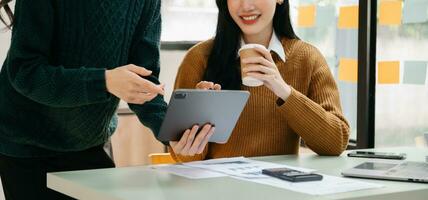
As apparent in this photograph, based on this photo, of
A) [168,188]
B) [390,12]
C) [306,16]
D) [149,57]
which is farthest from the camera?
[306,16]

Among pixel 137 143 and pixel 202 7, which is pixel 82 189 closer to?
pixel 137 143

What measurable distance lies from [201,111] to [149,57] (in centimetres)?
24

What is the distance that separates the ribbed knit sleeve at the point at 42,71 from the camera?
58.9 inches

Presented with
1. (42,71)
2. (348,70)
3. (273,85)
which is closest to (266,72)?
(273,85)

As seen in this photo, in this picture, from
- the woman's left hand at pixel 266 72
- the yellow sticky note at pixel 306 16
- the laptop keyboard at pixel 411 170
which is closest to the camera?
the laptop keyboard at pixel 411 170

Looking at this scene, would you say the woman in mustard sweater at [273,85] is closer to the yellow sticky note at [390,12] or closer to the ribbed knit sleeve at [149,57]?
the ribbed knit sleeve at [149,57]

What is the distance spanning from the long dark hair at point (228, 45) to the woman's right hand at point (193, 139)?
1.80ft

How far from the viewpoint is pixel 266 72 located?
190 cm

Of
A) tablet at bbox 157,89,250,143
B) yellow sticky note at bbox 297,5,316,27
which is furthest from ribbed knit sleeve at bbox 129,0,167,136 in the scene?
yellow sticky note at bbox 297,5,316,27

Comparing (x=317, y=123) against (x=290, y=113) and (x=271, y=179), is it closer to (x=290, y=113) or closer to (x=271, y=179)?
(x=290, y=113)

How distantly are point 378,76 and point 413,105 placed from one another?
25 cm

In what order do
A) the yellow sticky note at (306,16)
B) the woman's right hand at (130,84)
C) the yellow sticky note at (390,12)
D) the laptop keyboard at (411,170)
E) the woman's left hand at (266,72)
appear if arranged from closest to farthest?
the woman's right hand at (130,84) → the laptop keyboard at (411,170) → the woman's left hand at (266,72) → the yellow sticky note at (390,12) → the yellow sticky note at (306,16)

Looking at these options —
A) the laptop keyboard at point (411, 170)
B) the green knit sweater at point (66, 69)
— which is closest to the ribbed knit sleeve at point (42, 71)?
the green knit sweater at point (66, 69)

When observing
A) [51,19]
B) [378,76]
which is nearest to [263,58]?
[51,19]
